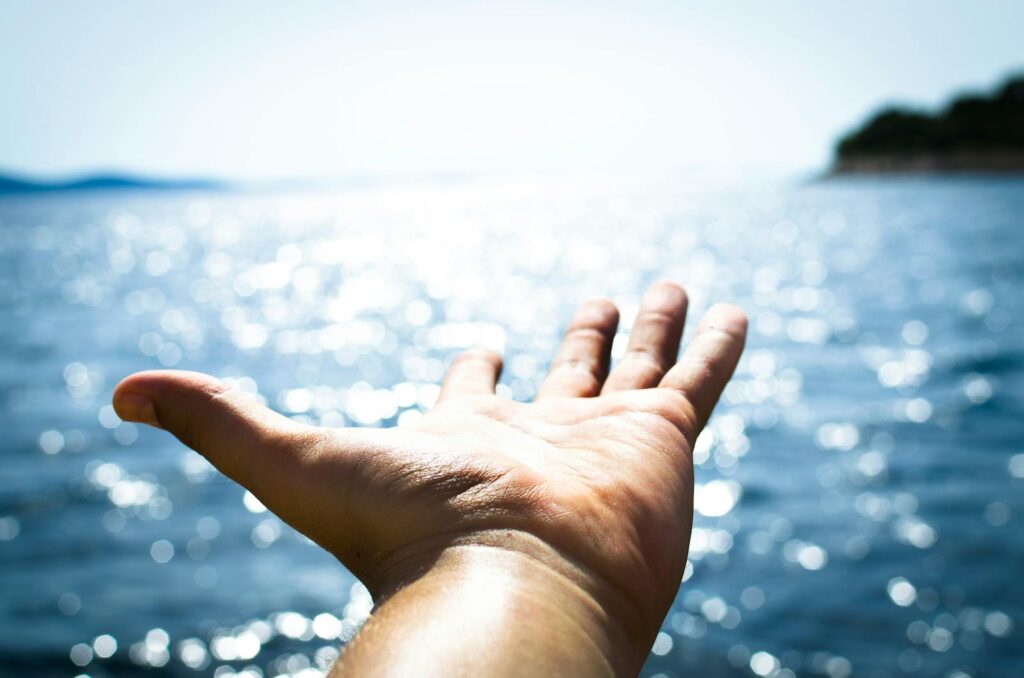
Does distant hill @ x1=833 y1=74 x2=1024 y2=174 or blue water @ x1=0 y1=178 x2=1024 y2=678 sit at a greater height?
blue water @ x1=0 y1=178 x2=1024 y2=678

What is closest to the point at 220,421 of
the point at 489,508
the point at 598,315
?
the point at 489,508

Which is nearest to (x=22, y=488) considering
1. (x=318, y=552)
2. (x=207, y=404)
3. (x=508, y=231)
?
(x=318, y=552)

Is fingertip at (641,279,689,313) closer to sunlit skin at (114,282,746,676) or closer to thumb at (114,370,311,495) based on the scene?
sunlit skin at (114,282,746,676)

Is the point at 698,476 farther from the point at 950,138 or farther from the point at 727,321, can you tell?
the point at 950,138

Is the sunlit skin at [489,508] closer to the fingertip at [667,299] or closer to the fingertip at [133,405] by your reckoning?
the fingertip at [133,405]

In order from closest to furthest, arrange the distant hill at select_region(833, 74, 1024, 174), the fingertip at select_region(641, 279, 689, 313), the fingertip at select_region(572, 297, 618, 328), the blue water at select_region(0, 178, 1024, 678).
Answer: the fingertip at select_region(641, 279, 689, 313) → the fingertip at select_region(572, 297, 618, 328) → the blue water at select_region(0, 178, 1024, 678) → the distant hill at select_region(833, 74, 1024, 174)

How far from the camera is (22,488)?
12.8m

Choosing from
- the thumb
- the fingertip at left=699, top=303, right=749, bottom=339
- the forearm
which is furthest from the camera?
the fingertip at left=699, top=303, right=749, bottom=339

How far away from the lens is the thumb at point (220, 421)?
2.36m

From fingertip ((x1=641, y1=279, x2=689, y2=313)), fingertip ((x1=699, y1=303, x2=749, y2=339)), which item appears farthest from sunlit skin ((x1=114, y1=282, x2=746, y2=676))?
fingertip ((x1=641, y1=279, x2=689, y2=313))

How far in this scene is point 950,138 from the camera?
5517 inches

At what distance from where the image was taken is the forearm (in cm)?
164

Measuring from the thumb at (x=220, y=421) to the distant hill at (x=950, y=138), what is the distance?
147239 millimetres

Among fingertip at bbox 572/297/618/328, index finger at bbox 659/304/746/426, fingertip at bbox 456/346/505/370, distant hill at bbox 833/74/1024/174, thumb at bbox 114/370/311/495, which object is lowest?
distant hill at bbox 833/74/1024/174
